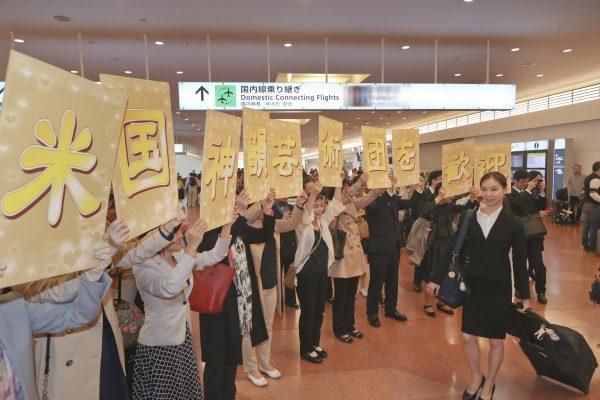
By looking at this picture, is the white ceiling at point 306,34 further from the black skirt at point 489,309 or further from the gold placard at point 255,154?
the black skirt at point 489,309

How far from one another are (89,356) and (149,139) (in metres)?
1.11

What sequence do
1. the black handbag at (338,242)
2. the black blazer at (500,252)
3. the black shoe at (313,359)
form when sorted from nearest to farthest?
the black blazer at (500,252)
the black shoe at (313,359)
the black handbag at (338,242)

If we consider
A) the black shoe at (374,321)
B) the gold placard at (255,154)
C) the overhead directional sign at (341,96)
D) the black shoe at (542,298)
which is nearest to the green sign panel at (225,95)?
the overhead directional sign at (341,96)

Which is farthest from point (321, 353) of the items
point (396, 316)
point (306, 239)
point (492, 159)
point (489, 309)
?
point (492, 159)

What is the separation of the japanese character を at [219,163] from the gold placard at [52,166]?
0.72 meters

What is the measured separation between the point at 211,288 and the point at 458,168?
125 inches

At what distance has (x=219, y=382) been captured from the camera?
2629mm

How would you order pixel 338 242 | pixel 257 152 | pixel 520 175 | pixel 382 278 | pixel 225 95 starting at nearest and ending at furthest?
pixel 257 152 < pixel 338 242 < pixel 382 278 < pixel 520 175 < pixel 225 95

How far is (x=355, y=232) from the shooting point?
4219 millimetres

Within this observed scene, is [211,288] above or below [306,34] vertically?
below

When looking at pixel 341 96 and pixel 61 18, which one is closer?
pixel 61 18

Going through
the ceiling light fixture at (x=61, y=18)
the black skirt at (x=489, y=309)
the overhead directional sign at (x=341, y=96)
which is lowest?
the black skirt at (x=489, y=309)

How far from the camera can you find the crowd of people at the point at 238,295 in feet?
5.43

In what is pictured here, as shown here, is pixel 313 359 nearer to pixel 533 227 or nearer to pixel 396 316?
pixel 396 316
